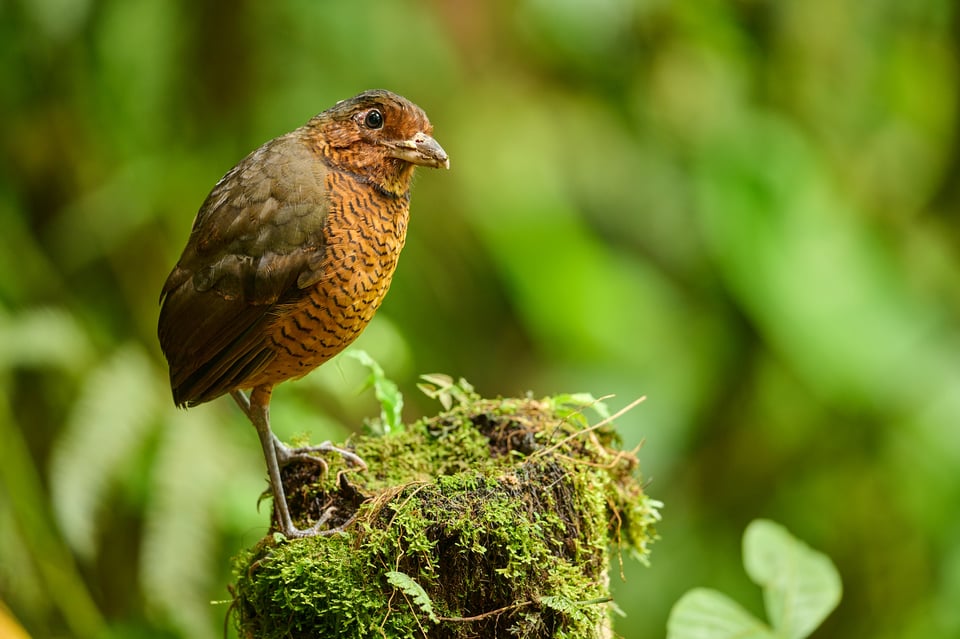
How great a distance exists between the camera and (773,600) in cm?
253

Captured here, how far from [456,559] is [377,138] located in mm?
1122

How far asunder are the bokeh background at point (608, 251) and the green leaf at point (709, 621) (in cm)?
175

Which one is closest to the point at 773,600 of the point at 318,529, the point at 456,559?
the point at 456,559

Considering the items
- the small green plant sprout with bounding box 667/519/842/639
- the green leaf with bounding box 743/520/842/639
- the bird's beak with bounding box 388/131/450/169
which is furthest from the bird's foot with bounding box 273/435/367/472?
the green leaf with bounding box 743/520/842/639

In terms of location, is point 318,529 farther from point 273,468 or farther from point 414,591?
point 414,591

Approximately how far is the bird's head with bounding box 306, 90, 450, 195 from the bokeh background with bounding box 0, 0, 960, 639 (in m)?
1.31

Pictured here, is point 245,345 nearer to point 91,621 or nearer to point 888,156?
point 91,621

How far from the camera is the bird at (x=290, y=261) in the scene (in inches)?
98.7

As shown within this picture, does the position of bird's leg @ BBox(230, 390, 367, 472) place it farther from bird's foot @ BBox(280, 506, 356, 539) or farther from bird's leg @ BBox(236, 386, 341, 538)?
bird's foot @ BBox(280, 506, 356, 539)

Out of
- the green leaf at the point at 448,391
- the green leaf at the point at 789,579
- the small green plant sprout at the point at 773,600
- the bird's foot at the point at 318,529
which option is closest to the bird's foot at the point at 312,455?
the bird's foot at the point at 318,529

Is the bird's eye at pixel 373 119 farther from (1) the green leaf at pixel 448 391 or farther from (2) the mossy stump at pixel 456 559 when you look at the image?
(2) the mossy stump at pixel 456 559

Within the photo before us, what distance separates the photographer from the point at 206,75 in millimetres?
4941

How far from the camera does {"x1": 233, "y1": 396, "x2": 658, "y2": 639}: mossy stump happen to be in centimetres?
211

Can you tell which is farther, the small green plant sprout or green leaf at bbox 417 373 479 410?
green leaf at bbox 417 373 479 410
